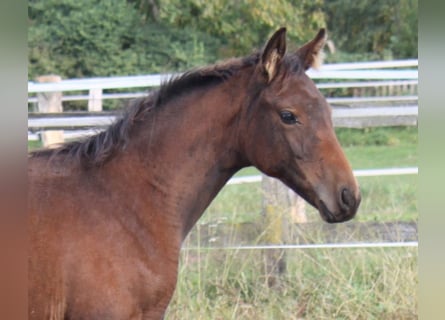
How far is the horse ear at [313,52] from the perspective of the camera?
107 inches

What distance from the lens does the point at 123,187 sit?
254 centimetres

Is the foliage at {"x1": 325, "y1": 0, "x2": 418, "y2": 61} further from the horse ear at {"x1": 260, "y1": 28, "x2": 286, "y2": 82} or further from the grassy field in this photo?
the horse ear at {"x1": 260, "y1": 28, "x2": 286, "y2": 82}

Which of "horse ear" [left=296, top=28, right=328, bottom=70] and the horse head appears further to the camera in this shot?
"horse ear" [left=296, top=28, right=328, bottom=70]

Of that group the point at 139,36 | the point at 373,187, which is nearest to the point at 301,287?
the point at 373,187

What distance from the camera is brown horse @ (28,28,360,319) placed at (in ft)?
7.57

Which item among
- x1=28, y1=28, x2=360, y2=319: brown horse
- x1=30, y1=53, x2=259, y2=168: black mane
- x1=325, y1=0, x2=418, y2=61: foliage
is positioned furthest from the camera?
x1=325, y1=0, x2=418, y2=61: foliage

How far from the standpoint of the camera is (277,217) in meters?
4.61

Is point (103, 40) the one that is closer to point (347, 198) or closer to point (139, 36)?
point (139, 36)

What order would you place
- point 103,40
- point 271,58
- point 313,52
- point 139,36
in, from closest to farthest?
1. point 271,58
2. point 313,52
3. point 139,36
4. point 103,40

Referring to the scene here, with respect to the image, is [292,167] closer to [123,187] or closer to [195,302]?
[123,187]

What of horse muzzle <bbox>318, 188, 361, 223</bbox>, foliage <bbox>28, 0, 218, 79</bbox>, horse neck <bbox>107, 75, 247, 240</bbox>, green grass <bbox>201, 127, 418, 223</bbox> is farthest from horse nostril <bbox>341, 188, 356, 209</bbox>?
foliage <bbox>28, 0, 218, 79</bbox>

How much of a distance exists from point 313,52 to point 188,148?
63 cm

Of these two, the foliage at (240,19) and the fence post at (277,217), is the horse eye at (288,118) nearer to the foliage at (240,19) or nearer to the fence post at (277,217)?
the fence post at (277,217)

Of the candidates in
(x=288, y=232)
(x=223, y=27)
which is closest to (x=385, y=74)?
(x=288, y=232)
